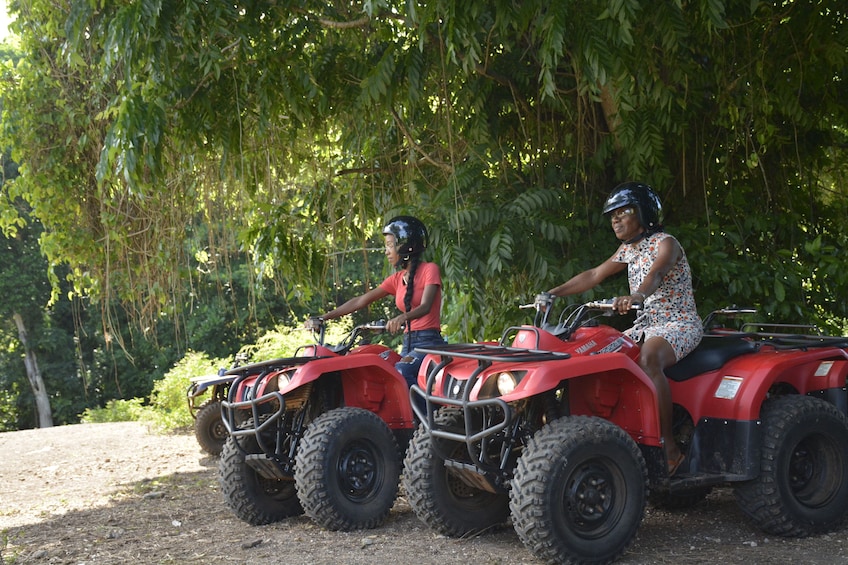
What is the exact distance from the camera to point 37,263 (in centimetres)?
2959

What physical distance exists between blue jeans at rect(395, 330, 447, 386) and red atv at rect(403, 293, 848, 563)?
0.97m

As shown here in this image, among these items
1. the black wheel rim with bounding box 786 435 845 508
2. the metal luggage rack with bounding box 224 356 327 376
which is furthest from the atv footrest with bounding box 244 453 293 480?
the black wheel rim with bounding box 786 435 845 508

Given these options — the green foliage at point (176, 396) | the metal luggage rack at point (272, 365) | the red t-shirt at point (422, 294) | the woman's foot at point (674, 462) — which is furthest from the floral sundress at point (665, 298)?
the green foliage at point (176, 396)

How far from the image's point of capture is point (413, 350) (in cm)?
705

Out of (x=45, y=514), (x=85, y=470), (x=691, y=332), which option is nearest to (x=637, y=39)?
(x=691, y=332)

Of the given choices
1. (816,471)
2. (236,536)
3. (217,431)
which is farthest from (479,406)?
(217,431)

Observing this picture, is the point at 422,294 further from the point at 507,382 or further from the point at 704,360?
the point at 704,360

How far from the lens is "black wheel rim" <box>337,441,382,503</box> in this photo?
251 inches

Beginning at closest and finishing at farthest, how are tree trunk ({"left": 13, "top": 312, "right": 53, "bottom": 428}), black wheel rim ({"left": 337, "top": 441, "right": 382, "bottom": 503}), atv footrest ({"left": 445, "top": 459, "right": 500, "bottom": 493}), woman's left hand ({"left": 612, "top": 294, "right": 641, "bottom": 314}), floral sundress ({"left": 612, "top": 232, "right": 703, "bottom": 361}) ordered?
woman's left hand ({"left": 612, "top": 294, "right": 641, "bottom": 314}) < atv footrest ({"left": 445, "top": 459, "right": 500, "bottom": 493}) < floral sundress ({"left": 612, "top": 232, "right": 703, "bottom": 361}) < black wheel rim ({"left": 337, "top": 441, "right": 382, "bottom": 503}) < tree trunk ({"left": 13, "top": 312, "right": 53, "bottom": 428})

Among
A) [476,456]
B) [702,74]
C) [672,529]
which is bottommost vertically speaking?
[672,529]

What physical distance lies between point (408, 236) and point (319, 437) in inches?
66.6

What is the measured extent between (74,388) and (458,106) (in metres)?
25.9

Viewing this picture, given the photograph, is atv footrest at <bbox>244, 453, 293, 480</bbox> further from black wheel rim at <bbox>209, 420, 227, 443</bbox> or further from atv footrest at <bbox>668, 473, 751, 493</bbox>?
black wheel rim at <bbox>209, 420, 227, 443</bbox>

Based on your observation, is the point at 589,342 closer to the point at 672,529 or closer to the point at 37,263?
the point at 672,529
